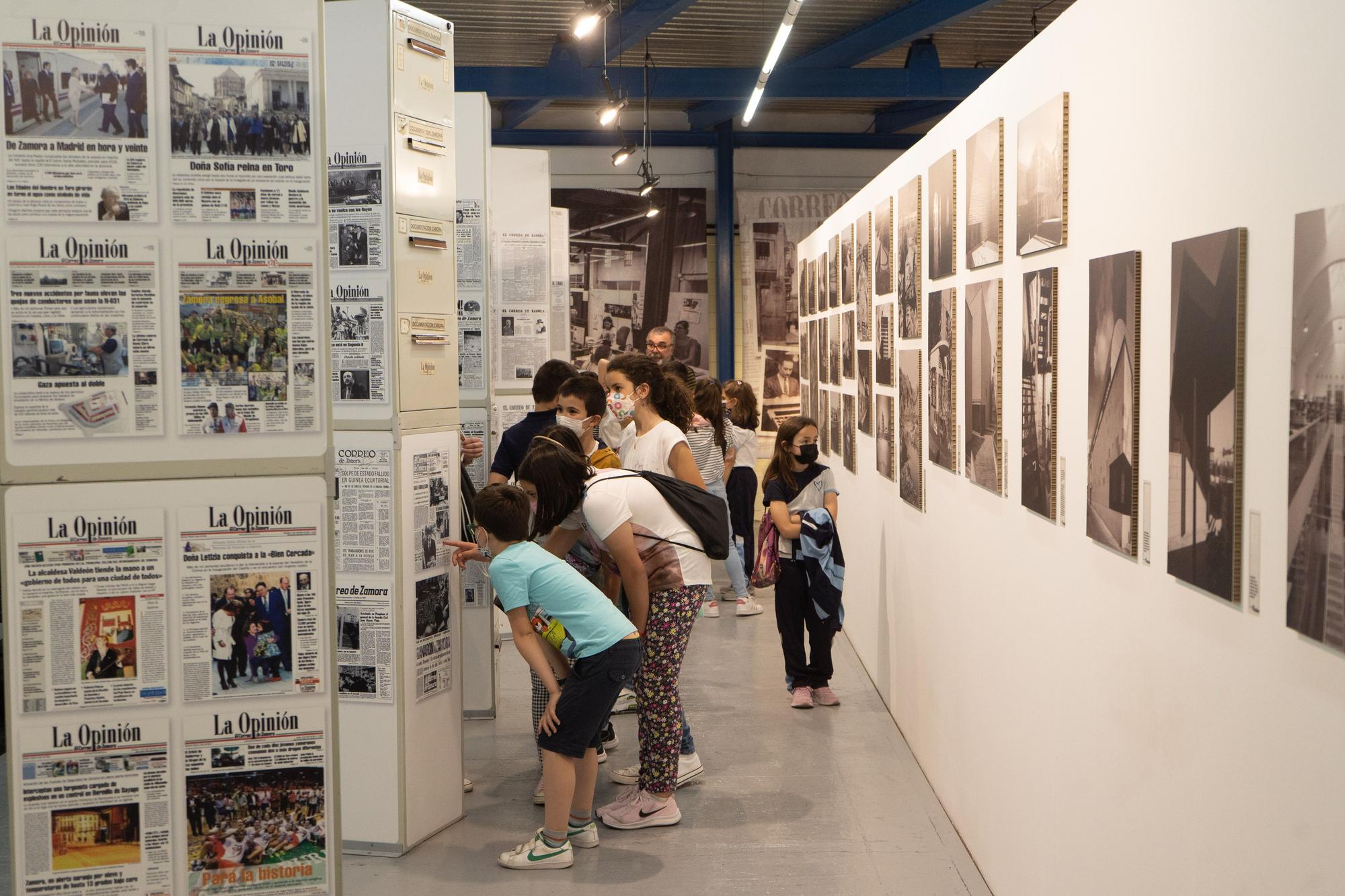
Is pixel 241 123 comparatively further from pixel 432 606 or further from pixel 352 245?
pixel 432 606

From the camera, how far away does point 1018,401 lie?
3588mm

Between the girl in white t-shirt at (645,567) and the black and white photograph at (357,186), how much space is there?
1.04m

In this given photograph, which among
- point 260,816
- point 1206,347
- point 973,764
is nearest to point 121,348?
point 260,816

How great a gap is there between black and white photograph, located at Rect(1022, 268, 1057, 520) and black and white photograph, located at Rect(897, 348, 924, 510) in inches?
60.4

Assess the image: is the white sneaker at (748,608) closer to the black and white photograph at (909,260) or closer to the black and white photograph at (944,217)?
the black and white photograph at (909,260)

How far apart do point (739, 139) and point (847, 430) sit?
836cm

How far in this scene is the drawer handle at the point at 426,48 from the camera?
163 inches

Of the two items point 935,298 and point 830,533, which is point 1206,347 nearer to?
point 935,298

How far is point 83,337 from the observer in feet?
8.50

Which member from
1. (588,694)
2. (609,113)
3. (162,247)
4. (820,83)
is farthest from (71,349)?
(820,83)

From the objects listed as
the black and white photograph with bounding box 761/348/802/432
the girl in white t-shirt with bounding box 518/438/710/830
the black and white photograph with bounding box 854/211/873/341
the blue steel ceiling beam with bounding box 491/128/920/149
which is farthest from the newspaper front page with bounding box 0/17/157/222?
the black and white photograph with bounding box 761/348/802/432

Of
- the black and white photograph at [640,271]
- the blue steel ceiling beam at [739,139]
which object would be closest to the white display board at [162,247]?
the black and white photograph at [640,271]

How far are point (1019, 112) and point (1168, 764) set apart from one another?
2.02 metres

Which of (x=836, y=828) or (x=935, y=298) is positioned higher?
(x=935, y=298)
